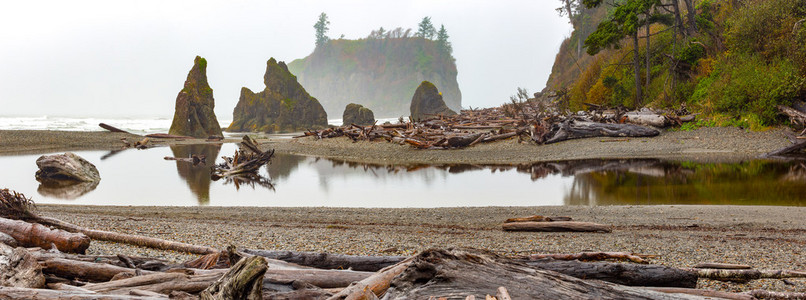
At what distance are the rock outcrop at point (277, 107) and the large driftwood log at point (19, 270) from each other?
49870 mm

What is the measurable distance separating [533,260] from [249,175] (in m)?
15.5

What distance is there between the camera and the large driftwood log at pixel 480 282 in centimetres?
239

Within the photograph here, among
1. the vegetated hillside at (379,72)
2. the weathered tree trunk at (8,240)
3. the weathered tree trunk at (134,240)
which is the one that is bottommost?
the weathered tree trunk at (134,240)

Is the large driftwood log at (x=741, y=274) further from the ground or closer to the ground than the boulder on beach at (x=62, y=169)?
closer to the ground

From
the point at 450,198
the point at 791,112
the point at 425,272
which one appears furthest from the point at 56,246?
the point at 791,112

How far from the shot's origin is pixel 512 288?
2.41m

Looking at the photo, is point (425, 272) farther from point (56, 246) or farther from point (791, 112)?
point (791, 112)

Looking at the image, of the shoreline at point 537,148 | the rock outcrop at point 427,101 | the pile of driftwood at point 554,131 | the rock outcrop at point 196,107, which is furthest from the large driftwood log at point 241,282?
the rock outcrop at point 427,101

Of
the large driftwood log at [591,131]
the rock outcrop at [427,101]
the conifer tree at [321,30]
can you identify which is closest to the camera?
the large driftwood log at [591,131]

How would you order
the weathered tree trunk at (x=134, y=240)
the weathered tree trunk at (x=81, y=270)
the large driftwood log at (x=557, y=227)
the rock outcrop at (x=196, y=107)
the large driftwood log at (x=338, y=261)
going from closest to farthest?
1. the weathered tree trunk at (x=81, y=270)
2. the large driftwood log at (x=338, y=261)
3. the weathered tree trunk at (x=134, y=240)
4. the large driftwood log at (x=557, y=227)
5. the rock outcrop at (x=196, y=107)

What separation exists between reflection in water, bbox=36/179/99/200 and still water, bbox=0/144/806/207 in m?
0.03

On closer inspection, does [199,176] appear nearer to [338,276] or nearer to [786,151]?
[338,276]

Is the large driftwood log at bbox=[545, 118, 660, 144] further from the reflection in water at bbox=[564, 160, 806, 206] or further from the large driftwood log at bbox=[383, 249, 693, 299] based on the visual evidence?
the large driftwood log at bbox=[383, 249, 693, 299]

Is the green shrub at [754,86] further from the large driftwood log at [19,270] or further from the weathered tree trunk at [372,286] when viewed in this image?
the large driftwood log at [19,270]
